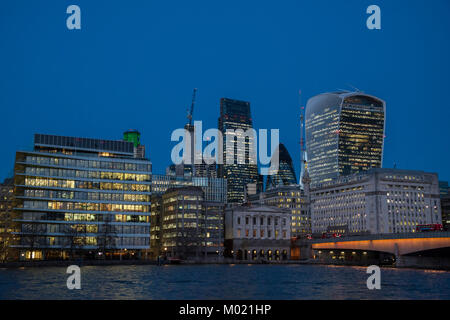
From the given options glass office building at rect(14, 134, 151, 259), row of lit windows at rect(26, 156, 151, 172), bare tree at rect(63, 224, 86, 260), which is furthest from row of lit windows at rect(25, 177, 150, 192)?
bare tree at rect(63, 224, 86, 260)

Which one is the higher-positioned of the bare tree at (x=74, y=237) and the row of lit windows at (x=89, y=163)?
the row of lit windows at (x=89, y=163)

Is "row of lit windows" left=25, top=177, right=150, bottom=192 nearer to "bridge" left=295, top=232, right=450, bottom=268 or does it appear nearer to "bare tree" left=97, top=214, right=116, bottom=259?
"bare tree" left=97, top=214, right=116, bottom=259

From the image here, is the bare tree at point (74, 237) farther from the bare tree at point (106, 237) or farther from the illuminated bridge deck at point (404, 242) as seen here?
the illuminated bridge deck at point (404, 242)

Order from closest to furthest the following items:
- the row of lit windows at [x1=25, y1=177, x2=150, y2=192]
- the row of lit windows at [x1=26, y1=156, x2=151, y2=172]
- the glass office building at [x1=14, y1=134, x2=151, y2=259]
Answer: the glass office building at [x1=14, y1=134, x2=151, y2=259], the row of lit windows at [x1=25, y1=177, x2=150, y2=192], the row of lit windows at [x1=26, y1=156, x2=151, y2=172]

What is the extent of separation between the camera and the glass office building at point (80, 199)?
169000 millimetres

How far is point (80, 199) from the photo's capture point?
177750 mm

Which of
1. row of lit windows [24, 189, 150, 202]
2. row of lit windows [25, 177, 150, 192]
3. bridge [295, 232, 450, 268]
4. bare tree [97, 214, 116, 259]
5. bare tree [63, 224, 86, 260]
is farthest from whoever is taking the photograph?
bare tree [97, 214, 116, 259]

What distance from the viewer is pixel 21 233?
167 m

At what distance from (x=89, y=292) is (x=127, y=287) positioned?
888 centimetres

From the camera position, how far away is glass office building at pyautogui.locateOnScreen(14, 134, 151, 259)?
169000 mm

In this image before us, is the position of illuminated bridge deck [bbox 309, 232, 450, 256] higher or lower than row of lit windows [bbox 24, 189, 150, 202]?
lower

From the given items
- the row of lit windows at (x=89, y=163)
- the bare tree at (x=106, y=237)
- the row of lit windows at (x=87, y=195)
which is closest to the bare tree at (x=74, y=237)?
the bare tree at (x=106, y=237)
